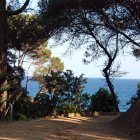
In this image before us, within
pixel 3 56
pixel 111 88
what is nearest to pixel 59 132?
pixel 3 56

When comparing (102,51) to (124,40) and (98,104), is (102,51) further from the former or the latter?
(98,104)

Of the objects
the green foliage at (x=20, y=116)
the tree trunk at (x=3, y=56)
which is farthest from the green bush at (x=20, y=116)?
the tree trunk at (x=3, y=56)

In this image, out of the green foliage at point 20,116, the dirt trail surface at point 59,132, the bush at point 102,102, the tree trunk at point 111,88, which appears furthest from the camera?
the tree trunk at point 111,88

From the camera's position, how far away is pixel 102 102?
18.4 meters

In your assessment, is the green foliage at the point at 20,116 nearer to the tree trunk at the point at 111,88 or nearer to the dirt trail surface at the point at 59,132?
the dirt trail surface at the point at 59,132

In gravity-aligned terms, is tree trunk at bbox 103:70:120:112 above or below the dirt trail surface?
above

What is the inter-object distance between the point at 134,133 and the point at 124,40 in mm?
8527

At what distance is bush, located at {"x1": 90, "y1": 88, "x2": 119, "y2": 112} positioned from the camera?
59.9ft

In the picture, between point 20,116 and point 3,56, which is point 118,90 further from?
point 20,116

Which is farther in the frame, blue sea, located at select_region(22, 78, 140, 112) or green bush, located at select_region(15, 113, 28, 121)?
blue sea, located at select_region(22, 78, 140, 112)

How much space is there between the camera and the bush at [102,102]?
719 inches

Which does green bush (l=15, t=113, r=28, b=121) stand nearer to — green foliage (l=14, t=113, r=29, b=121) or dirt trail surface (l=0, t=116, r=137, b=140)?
green foliage (l=14, t=113, r=29, b=121)

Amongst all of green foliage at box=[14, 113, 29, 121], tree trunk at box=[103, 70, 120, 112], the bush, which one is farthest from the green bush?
tree trunk at box=[103, 70, 120, 112]

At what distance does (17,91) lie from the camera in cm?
1543
